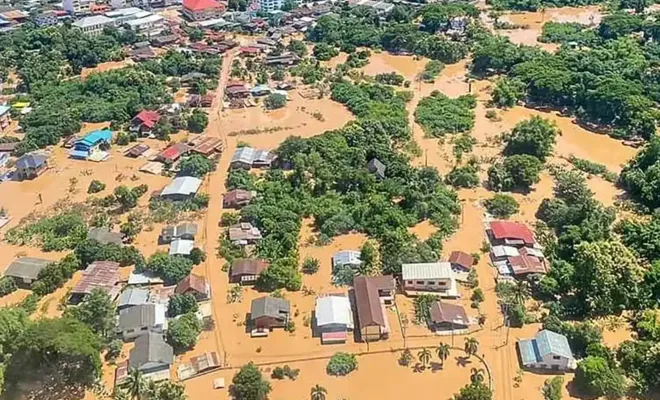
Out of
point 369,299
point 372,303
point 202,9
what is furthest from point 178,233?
point 202,9

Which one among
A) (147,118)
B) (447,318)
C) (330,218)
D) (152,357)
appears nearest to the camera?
(152,357)

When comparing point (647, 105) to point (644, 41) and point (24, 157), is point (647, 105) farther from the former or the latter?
point (24, 157)

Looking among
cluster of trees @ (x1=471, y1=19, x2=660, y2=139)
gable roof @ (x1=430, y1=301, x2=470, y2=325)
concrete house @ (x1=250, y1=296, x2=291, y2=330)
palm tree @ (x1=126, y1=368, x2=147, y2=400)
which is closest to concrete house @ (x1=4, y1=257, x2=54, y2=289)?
palm tree @ (x1=126, y1=368, x2=147, y2=400)

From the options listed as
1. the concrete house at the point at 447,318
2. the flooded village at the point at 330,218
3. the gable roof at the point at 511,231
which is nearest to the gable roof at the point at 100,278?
the flooded village at the point at 330,218

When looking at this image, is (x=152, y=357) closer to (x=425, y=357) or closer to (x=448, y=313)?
(x=425, y=357)

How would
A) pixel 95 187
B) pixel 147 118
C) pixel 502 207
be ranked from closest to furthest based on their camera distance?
pixel 502 207 < pixel 95 187 < pixel 147 118

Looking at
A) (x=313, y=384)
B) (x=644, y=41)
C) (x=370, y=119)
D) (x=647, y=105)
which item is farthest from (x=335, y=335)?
(x=644, y=41)
